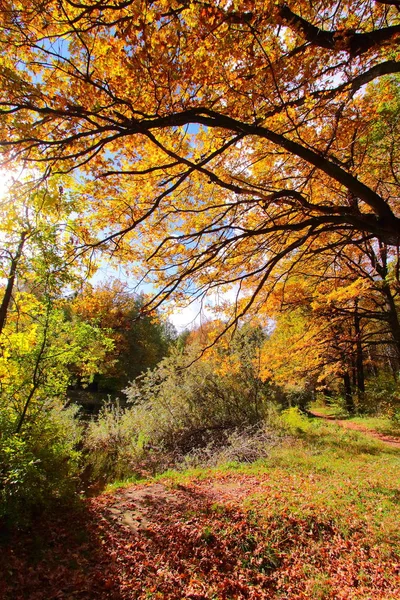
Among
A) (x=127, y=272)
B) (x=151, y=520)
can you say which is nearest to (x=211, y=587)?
(x=151, y=520)

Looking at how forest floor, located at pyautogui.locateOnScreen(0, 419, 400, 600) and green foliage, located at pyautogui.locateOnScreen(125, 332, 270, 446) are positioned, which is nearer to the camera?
forest floor, located at pyautogui.locateOnScreen(0, 419, 400, 600)

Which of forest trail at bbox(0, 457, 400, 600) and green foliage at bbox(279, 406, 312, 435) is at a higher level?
green foliage at bbox(279, 406, 312, 435)

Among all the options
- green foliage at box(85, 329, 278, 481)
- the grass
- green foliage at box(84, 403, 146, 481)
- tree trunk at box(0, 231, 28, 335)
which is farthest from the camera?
the grass

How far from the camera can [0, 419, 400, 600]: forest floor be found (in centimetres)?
362

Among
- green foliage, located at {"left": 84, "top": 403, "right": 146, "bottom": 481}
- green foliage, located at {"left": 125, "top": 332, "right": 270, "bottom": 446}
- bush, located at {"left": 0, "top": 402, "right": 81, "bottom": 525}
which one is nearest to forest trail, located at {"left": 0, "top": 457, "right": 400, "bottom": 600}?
bush, located at {"left": 0, "top": 402, "right": 81, "bottom": 525}

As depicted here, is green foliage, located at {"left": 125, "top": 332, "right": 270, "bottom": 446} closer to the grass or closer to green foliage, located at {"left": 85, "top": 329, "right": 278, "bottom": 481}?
green foliage, located at {"left": 85, "top": 329, "right": 278, "bottom": 481}

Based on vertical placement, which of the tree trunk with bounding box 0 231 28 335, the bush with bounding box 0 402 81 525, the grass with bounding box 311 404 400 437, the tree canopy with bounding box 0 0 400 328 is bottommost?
the grass with bounding box 311 404 400 437

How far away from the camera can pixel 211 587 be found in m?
3.69

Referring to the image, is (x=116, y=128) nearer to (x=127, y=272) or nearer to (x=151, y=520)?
(x=127, y=272)

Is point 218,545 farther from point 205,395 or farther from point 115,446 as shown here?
point 205,395

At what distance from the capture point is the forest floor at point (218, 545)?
11.9 feet

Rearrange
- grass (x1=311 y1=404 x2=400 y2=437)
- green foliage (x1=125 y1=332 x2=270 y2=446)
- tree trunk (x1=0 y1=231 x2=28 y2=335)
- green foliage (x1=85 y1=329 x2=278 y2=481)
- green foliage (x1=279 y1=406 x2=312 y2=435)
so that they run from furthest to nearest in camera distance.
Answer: grass (x1=311 y1=404 x2=400 y2=437) → green foliage (x1=125 y1=332 x2=270 y2=446) → green foliage (x1=279 y1=406 x2=312 y2=435) → green foliage (x1=85 y1=329 x2=278 y2=481) → tree trunk (x1=0 y1=231 x2=28 y2=335)

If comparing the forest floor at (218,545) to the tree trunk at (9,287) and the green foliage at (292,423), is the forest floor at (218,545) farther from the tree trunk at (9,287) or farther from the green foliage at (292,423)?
the green foliage at (292,423)

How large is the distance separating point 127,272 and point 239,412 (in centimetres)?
978
